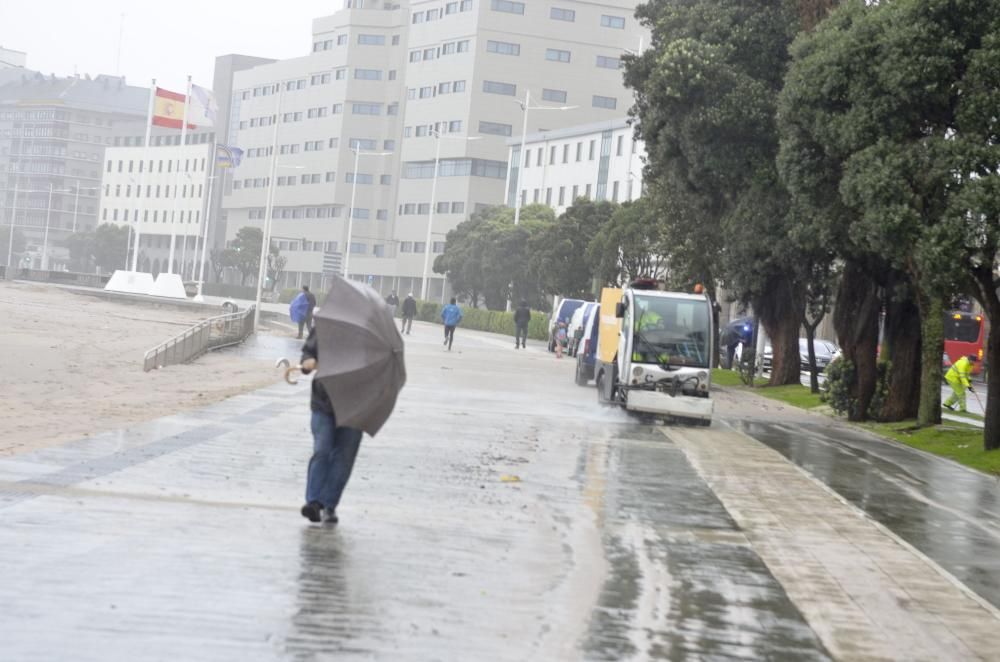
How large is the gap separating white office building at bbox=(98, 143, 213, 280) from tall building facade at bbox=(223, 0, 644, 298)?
15.5m

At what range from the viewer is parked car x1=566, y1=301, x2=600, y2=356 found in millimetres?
50528

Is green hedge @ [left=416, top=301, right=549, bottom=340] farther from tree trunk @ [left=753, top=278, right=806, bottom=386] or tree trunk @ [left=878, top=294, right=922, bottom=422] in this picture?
tree trunk @ [left=878, top=294, right=922, bottom=422]

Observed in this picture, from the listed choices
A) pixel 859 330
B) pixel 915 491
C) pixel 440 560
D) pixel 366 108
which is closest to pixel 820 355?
pixel 859 330

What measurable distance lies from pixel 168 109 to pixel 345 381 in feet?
252

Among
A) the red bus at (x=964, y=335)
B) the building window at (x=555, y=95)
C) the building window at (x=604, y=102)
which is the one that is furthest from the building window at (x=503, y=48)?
the red bus at (x=964, y=335)

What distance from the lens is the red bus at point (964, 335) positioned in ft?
226

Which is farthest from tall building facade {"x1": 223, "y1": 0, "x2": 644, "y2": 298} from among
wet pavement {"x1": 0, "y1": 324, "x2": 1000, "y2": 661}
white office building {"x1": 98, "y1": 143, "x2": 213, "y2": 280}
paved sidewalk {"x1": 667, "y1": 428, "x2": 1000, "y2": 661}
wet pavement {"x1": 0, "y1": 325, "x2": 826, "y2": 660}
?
wet pavement {"x1": 0, "y1": 325, "x2": 826, "y2": 660}

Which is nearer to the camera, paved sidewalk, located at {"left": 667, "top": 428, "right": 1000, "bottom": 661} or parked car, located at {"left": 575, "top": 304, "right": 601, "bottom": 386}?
paved sidewalk, located at {"left": 667, "top": 428, "right": 1000, "bottom": 661}

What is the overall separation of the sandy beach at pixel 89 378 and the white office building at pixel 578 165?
169 ft

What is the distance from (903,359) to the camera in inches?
1261

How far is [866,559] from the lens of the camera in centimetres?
1213

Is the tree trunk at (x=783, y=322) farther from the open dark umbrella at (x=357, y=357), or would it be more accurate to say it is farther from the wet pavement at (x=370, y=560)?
the open dark umbrella at (x=357, y=357)

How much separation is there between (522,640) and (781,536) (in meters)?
5.64

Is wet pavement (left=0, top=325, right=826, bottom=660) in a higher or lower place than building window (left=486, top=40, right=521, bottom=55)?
lower
